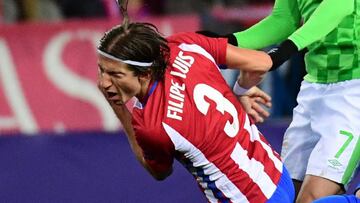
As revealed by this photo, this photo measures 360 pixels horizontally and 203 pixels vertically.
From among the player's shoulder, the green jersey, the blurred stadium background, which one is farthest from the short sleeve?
the blurred stadium background

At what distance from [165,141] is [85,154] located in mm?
3801

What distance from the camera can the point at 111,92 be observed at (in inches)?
156

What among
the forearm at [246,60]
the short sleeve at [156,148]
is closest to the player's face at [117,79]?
the short sleeve at [156,148]

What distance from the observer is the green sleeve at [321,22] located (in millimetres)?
4457

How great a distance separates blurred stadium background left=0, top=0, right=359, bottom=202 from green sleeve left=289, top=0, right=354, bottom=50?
2174mm

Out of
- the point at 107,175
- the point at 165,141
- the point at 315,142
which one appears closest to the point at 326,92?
the point at 315,142

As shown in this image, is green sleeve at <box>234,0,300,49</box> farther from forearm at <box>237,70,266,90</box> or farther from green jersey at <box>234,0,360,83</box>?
forearm at <box>237,70,266,90</box>

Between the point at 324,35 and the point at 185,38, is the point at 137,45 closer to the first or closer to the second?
the point at 185,38

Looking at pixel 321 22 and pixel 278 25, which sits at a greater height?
pixel 321 22

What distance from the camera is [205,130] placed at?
3928 millimetres

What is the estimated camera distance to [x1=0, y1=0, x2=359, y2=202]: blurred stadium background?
6.96 metres

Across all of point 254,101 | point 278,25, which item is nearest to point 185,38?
point 254,101

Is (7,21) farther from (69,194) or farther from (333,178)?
(333,178)

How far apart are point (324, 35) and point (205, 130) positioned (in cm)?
92
